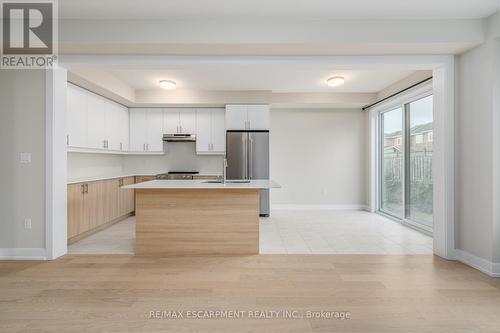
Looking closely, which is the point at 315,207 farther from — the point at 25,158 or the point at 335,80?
the point at 25,158

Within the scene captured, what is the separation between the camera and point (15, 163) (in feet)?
11.1

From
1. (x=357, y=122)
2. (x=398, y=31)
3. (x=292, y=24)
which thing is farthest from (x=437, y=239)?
(x=357, y=122)

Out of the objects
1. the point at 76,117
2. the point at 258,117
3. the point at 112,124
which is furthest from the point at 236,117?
the point at 76,117

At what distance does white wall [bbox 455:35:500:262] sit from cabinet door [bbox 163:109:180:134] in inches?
195

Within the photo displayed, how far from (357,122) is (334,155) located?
0.96 meters

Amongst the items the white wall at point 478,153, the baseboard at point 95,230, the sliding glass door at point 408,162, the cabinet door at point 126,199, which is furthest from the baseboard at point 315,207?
the white wall at point 478,153

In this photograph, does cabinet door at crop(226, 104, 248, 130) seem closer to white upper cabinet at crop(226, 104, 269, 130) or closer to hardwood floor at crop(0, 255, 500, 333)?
white upper cabinet at crop(226, 104, 269, 130)

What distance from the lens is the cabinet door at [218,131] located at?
6.30 metres

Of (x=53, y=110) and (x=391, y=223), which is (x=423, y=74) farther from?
(x=53, y=110)

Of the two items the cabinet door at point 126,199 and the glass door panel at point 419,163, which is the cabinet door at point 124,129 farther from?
the glass door panel at point 419,163

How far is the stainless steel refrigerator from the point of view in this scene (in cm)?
604

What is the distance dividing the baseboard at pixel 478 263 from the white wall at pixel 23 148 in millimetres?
4839

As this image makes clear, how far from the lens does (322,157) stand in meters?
6.90

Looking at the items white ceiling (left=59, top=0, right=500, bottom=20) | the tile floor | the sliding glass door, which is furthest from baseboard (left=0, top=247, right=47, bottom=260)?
the sliding glass door
